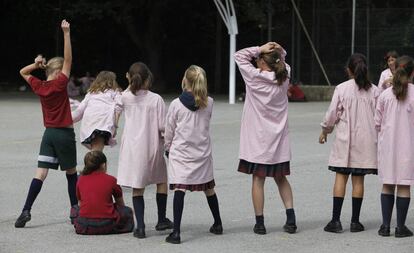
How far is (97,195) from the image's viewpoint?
27.6ft

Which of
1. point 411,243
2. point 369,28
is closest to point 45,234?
point 411,243

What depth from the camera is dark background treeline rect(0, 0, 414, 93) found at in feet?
99.8

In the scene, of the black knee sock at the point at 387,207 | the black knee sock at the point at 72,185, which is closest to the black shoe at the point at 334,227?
the black knee sock at the point at 387,207

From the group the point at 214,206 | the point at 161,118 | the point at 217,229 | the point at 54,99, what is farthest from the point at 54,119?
the point at 217,229

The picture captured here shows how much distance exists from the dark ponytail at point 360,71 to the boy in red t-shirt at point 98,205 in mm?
2375

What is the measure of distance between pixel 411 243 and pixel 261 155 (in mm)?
1500

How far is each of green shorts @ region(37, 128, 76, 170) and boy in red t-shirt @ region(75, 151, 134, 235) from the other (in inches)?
14.8

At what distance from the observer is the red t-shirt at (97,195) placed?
840cm

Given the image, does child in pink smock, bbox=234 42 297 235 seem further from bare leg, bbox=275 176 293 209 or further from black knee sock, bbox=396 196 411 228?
black knee sock, bbox=396 196 411 228

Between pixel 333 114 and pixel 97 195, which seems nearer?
pixel 97 195

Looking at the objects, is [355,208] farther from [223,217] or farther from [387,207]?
[223,217]

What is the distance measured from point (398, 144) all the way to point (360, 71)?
770 mm

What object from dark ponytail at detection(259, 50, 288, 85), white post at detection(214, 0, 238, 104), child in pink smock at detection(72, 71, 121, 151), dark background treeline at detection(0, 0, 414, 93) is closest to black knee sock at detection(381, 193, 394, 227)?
dark ponytail at detection(259, 50, 288, 85)

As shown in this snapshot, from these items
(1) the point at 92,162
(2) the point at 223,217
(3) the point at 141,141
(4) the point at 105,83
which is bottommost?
(2) the point at 223,217
